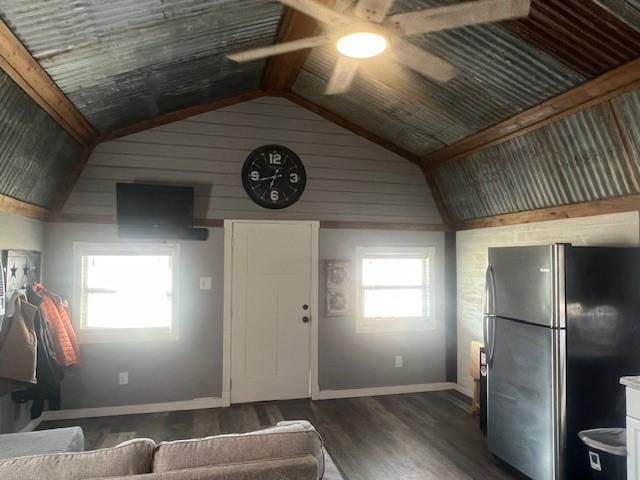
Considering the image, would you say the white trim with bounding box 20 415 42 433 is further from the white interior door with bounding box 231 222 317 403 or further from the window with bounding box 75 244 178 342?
the white interior door with bounding box 231 222 317 403

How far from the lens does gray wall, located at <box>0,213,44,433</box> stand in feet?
11.1

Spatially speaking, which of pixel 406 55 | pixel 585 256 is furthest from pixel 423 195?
pixel 406 55

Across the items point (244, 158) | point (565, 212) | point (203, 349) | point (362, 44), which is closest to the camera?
point (362, 44)

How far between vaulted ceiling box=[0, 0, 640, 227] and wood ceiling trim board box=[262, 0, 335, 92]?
0.06 ft

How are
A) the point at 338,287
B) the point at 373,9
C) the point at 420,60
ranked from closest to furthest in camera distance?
1. the point at 373,9
2. the point at 420,60
3. the point at 338,287

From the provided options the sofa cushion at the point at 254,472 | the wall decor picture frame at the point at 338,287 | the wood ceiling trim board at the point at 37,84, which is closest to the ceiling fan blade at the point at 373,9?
the wood ceiling trim board at the point at 37,84

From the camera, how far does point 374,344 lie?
5062 mm

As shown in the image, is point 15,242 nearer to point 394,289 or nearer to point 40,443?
point 40,443

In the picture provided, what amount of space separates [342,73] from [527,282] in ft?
6.41

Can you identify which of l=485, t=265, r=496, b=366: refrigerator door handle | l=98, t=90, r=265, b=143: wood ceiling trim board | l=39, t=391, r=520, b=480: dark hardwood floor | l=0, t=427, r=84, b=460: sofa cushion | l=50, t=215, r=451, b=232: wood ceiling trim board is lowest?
l=39, t=391, r=520, b=480: dark hardwood floor

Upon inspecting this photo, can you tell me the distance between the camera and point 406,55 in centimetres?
233

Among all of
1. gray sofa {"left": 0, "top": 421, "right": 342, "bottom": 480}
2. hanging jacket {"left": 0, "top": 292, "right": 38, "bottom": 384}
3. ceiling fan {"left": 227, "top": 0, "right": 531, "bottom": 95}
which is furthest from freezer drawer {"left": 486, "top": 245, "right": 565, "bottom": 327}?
hanging jacket {"left": 0, "top": 292, "right": 38, "bottom": 384}

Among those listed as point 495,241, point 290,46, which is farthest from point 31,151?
point 495,241

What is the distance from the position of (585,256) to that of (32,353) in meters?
4.01
